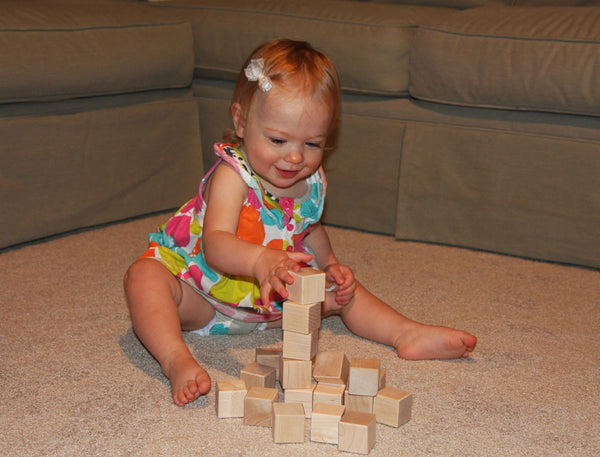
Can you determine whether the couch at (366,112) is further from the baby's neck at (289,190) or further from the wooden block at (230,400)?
the wooden block at (230,400)

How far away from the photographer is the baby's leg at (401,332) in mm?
1099

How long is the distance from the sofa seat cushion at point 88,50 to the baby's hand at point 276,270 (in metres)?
0.82

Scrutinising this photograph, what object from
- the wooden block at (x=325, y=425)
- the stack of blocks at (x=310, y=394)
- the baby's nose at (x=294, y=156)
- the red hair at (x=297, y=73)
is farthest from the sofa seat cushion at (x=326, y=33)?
the wooden block at (x=325, y=425)

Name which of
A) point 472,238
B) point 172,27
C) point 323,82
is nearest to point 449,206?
point 472,238

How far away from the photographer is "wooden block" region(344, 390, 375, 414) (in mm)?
928

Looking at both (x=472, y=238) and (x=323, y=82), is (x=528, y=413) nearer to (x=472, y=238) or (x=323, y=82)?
(x=323, y=82)

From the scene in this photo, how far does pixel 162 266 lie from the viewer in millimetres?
1154

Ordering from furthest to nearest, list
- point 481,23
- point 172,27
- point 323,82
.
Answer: point 172,27, point 481,23, point 323,82

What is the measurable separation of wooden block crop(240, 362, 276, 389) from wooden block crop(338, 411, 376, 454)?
0.15 metres

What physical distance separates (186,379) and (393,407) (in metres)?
0.28

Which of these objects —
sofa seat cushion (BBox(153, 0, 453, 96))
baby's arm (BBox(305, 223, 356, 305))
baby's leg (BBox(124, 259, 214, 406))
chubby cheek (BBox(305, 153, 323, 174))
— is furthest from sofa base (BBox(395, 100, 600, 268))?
baby's leg (BBox(124, 259, 214, 406))

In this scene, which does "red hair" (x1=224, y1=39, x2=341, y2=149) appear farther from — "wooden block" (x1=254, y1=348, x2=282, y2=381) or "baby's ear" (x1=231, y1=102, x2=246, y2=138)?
"wooden block" (x1=254, y1=348, x2=282, y2=381)

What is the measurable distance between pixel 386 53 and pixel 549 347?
0.78 meters

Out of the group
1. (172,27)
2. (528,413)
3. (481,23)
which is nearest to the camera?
(528,413)
